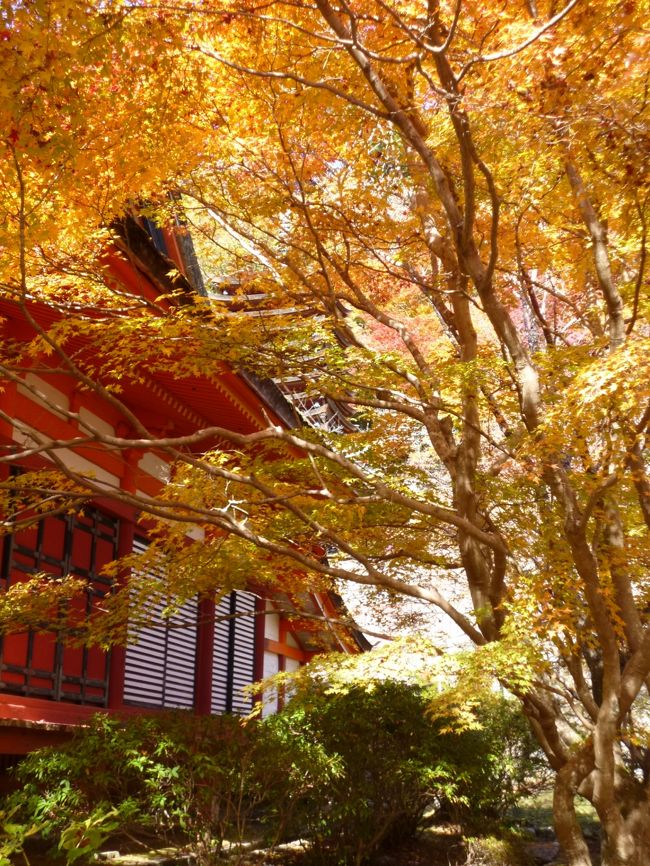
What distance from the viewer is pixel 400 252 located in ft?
30.5

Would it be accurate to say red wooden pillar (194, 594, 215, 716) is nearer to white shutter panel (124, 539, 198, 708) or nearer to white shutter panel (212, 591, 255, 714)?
white shutter panel (124, 539, 198, 708)

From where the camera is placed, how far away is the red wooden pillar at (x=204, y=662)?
11.8m

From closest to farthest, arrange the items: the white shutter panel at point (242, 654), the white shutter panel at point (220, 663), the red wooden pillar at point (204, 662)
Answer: the red wooden pillar at point (204, 662) → the white shutter panel at point (220, 663) → the white shutter panel at point (242, 654)

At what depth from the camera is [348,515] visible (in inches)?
314

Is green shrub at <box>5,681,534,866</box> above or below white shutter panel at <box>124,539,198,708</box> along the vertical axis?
below

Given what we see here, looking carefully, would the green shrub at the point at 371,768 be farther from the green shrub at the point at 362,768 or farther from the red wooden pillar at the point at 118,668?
the red wooden pillar at the point at 118,668

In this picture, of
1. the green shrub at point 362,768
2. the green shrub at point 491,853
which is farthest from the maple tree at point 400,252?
the green shrub at point 491,853

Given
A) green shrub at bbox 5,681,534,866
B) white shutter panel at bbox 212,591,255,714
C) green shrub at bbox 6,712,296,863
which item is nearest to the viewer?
green shrub at bbox 6,712,296,863

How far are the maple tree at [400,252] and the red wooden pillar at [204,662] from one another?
9.93 feet

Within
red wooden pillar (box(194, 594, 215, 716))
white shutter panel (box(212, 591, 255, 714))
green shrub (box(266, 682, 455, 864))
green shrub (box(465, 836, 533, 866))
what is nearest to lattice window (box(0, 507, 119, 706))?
green shrub (box(266, 682, 455, 864))

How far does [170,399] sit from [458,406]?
3795 mm

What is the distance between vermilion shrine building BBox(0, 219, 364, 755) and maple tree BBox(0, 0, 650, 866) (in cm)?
50

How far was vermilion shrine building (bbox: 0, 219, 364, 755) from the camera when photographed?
25.6 ft

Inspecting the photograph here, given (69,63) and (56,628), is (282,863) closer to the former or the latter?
(56,628)
